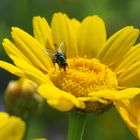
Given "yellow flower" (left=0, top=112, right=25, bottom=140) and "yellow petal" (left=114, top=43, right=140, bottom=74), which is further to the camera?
"yellow petal" (left=114, top=43, right=140, bottom=74)

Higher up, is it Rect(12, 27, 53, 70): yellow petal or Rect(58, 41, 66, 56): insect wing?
Rect(58, 41, 66, 56): insect wing

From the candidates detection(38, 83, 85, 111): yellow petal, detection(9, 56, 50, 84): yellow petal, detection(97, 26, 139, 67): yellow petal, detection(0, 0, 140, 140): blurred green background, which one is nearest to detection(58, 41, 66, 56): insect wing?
detection(97, 26, 139, 67): yellow petal

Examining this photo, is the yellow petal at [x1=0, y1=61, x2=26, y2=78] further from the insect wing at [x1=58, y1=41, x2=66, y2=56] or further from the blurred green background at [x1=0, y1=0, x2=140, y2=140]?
the blurred green background at [x1=0, y1=0, x2=140, y2=140]

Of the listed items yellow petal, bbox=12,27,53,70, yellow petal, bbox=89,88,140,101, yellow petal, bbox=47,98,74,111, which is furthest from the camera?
yellow petal, bbox=12,27,53,70

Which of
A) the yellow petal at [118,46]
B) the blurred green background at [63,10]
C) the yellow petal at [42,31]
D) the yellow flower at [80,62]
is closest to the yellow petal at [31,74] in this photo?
the yellow flower at [80,62]

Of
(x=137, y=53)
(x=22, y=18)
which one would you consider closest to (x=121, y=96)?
(x=137, y=53)

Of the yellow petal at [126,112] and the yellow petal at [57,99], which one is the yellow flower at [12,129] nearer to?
the yellow petal at [57,99]

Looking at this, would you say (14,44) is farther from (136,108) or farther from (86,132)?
(86,132)
